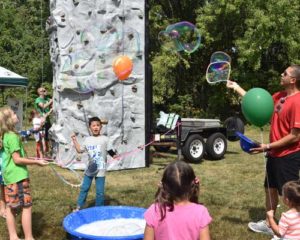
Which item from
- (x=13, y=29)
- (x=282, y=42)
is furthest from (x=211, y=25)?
(x=13, y=29)

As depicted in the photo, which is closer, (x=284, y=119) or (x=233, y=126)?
(x=284, y=119)

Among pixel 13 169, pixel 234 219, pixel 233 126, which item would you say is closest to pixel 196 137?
pixel 233 126

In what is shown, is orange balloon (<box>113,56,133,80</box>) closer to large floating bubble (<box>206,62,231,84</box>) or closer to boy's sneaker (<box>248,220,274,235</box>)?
large floating bubble (<box>206,62,231,84</box>)

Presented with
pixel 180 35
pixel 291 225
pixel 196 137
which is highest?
pixel 180 35

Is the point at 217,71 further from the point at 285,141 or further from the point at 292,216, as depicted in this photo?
the point at 292,216

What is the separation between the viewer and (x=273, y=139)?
507 centimetres

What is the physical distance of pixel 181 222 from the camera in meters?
2.77

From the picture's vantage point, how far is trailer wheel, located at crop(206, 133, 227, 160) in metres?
10.9

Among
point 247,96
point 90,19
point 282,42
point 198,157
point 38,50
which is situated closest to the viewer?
point 247,96

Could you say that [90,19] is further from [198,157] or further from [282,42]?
[282,42]

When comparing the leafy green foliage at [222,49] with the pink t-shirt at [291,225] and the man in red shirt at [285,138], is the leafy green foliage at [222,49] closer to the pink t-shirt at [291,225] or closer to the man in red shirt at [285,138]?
the man in red shirt at [285,138]

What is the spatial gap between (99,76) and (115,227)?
4673mm

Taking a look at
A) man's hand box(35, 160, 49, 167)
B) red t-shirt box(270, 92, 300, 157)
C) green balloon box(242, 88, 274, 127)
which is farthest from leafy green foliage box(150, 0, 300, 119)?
man's hand box(35, 160, 49, 167)

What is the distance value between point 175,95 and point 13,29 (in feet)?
44.9
